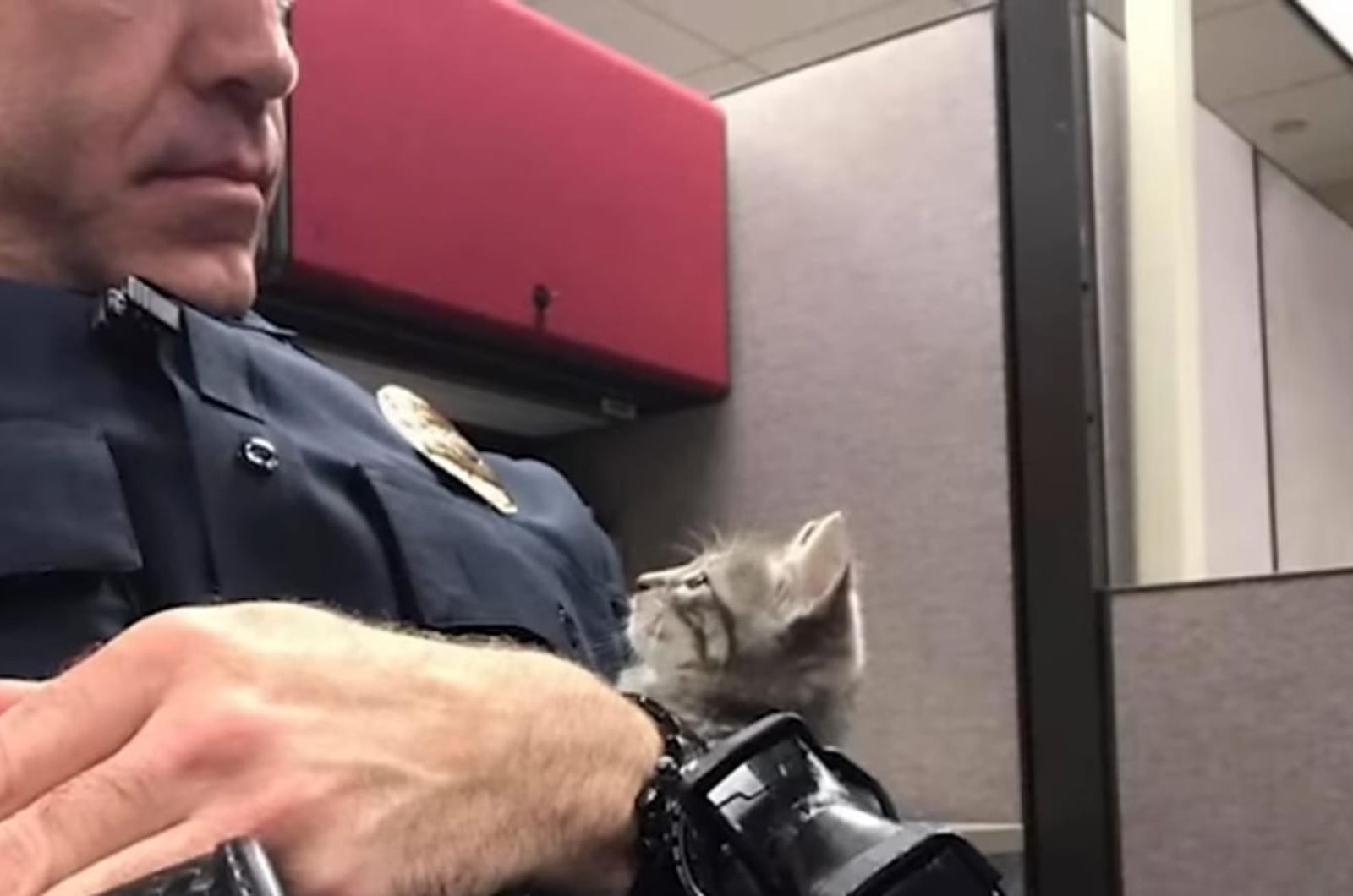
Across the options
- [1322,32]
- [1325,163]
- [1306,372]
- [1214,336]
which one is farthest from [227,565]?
[1325,163]

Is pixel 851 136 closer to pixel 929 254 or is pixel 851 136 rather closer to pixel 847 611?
pixel 929 254

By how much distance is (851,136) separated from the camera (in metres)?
1.37

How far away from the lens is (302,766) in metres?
0.44

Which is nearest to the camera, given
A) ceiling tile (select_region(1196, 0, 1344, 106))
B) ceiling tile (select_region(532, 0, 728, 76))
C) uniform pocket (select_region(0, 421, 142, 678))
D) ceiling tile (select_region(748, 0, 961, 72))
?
uniform pocket (select_region(0, 421, 142, 678))

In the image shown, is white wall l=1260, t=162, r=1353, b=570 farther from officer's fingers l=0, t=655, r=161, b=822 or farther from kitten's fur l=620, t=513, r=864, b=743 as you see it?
officer's fingers l=0, t=655, r=161, b=822

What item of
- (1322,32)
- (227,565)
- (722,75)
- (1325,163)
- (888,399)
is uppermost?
(722,75)

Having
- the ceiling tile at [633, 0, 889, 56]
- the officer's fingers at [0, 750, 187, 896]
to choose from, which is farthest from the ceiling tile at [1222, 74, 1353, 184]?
the officer's fingers at [0, 750, 187, 896]

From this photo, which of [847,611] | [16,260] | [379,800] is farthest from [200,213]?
[847,611]

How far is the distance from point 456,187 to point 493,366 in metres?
0.13

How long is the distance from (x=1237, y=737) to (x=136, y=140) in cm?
78

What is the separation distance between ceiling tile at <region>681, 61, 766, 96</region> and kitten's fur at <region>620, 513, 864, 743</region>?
311cm

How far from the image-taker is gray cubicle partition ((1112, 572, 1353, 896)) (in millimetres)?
1125

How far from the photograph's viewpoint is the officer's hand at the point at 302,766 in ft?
1.38

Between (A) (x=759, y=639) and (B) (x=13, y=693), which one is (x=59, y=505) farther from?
(A) (x=759, y=639)
